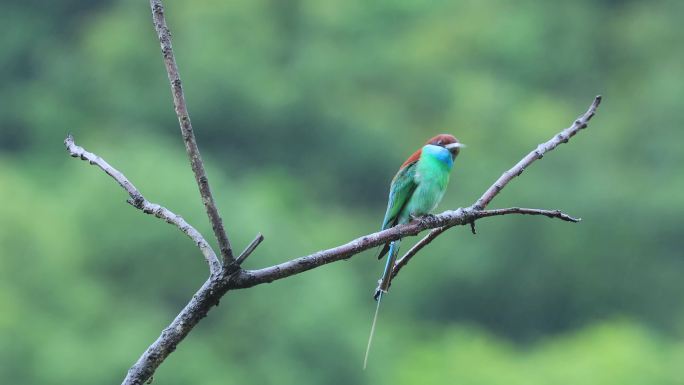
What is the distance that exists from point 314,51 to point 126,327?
2674 centimetres

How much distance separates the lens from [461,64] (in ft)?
205

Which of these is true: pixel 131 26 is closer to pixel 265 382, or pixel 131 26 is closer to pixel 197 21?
pixel 197 21

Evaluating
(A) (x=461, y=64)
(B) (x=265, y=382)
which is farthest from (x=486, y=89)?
(B) (x=265, y=382)

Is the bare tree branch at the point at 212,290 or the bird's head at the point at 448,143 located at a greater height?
the bird's head at the point at 448,143

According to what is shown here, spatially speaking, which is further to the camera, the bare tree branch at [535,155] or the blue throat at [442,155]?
Answer: the blue throat at [442,155]

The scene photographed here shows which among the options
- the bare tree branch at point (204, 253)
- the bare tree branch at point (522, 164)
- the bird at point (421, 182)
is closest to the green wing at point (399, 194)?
the bird at point (421, 182)

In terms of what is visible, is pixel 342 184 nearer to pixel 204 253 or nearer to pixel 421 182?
pixel 421 182

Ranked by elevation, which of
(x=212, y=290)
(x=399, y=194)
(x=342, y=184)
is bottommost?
(x=212, y=290)

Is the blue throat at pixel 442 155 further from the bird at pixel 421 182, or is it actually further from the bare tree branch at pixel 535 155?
the bare tree branch at pixel 535 155

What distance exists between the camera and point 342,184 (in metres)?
53.8

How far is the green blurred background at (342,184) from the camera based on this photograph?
37969 millimetres

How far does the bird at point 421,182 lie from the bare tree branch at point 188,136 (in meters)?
2.87

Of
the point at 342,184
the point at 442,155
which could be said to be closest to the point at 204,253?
the point at 442,155

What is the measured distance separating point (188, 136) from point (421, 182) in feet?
9.95
